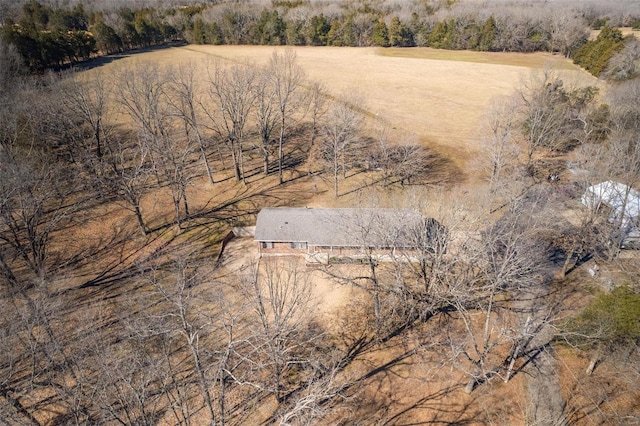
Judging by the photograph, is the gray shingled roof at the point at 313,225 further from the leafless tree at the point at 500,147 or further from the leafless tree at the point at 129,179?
the leafless tree at the point at 500,147

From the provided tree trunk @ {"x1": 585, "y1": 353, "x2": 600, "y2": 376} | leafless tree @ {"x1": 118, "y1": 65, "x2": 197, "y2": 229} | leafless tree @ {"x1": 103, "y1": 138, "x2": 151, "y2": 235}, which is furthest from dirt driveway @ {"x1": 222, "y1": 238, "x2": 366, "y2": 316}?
tree trunk @ {"x1": 585, "y1": 353, "x2": 600, "y2": 376}

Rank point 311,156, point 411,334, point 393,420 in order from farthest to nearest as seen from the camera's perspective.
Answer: point 311,156
point 411,334
point 393,420

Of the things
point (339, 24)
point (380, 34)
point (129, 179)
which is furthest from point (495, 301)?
point (339, 24)

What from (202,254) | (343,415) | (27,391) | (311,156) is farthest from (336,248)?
(27,391)

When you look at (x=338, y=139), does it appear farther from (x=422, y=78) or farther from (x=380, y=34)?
(x=380, y=34)

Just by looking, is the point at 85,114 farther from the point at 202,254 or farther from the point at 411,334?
the point at 411,334

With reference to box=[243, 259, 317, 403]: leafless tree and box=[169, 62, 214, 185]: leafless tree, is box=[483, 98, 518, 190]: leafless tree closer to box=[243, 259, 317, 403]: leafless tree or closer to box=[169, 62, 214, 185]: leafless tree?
box=[243, 259, 317, 403]: leafless tree
